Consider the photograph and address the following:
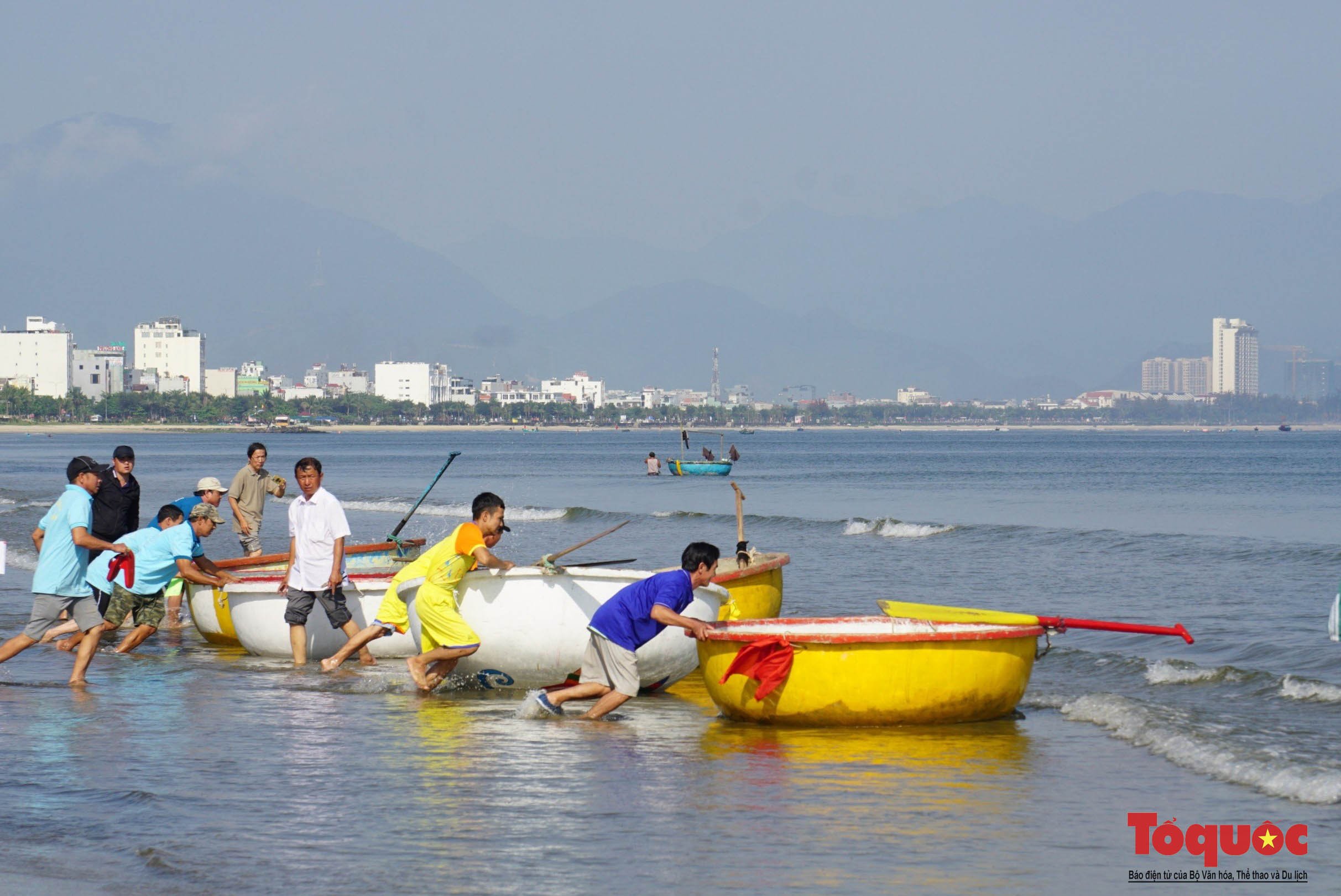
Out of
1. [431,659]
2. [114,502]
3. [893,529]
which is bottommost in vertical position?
[893,529]

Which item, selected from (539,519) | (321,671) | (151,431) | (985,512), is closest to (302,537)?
(321,671)

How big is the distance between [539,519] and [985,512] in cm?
1348

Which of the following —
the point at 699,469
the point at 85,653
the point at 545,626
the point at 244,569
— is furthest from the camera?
the point at 699,469

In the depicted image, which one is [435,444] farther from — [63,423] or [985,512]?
[985,512]

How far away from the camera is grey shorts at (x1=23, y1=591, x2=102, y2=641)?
11.0 metres

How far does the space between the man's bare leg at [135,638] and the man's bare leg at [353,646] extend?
5.84ft

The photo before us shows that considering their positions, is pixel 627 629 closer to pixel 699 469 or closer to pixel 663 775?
pixel 663 775

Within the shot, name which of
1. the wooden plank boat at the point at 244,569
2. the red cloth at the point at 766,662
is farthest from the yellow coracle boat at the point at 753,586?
the wooden plank boat at the point at 244,569

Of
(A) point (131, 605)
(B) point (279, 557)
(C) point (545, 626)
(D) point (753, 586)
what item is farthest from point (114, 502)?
(D) point (753, 586)

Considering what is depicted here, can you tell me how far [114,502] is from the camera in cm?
1226

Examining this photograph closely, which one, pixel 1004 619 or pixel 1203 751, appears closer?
pixel 1203 751

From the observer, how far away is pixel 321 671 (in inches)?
491

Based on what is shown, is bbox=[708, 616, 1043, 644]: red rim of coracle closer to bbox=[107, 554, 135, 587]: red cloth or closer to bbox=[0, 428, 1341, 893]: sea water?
bbox=[0, 428, 1341, 893]: sea water

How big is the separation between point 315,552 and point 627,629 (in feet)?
11.3
